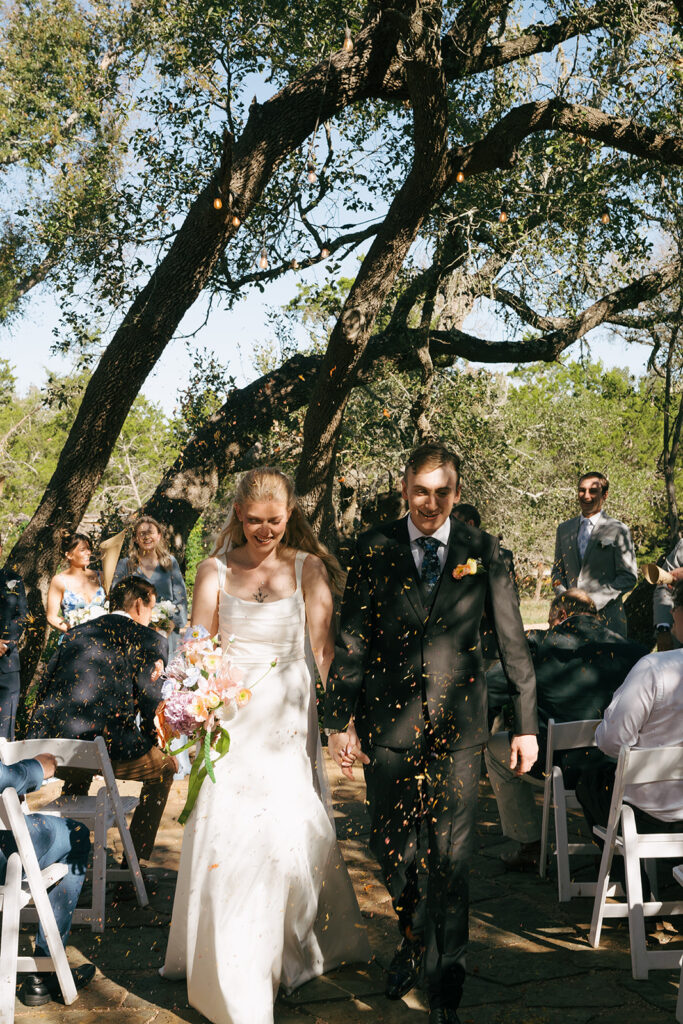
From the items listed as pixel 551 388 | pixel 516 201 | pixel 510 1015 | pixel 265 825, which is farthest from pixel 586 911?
pixel 551 388

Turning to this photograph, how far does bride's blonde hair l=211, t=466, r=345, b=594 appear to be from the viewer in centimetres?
384

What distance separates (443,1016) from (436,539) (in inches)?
68.7

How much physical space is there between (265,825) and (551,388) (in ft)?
145

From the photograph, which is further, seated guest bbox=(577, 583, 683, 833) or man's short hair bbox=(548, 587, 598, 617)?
man's short hair bbox=(548, 587, 598, 617)

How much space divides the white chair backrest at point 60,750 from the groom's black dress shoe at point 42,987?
90cm

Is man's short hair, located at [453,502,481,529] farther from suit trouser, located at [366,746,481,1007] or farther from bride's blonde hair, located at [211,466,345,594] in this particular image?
suit trouser, located at [366,746,481,1007]

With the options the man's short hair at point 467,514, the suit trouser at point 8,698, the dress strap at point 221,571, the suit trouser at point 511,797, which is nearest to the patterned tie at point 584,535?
the man's short hair at point 467,514

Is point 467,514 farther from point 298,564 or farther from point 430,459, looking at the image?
point 430,459

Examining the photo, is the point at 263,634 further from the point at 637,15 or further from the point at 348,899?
the point at 637,15

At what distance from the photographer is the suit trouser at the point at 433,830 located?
11.6 feet

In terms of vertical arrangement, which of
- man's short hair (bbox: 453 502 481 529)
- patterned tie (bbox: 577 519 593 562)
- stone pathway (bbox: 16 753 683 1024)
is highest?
patterned tie (bbox: 577 519 593 562)

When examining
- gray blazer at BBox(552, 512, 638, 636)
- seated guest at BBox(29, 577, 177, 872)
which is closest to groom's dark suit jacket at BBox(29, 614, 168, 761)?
seated guest at BBox(29, 577, 177, 872)

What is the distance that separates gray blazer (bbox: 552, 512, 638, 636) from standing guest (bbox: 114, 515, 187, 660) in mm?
3137

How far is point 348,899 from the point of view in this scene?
3.96m
